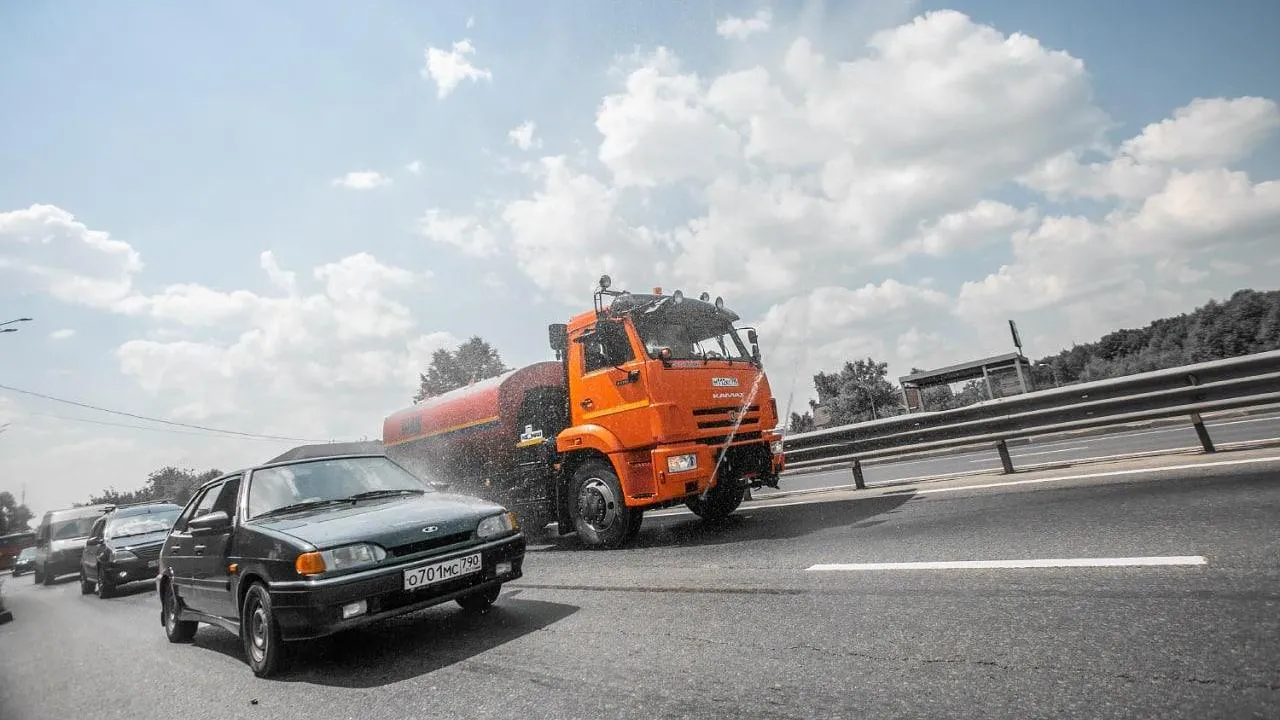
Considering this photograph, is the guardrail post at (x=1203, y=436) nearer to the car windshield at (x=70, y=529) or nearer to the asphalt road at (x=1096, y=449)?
the asphalt road at (x=1096, y=449)

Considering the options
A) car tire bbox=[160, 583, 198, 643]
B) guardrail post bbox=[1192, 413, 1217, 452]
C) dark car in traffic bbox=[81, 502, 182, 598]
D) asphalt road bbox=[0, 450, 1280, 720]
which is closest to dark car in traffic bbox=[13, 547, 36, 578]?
dark car in traffic bbox=[81, 502, 182, 598]

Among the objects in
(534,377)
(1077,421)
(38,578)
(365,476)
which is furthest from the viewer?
(38,578)

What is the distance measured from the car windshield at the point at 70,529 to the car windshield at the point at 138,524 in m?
7.17

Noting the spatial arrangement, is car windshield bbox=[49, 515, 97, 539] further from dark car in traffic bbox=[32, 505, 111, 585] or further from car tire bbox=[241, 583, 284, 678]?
car tire bbox=[241, 583, 284, 678]

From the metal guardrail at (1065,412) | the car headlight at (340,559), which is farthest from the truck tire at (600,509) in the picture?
the metal guardrail at (1065,412)

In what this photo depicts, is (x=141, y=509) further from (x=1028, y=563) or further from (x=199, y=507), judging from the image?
(x=1028, y=563)

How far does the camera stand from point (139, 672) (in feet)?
16.2

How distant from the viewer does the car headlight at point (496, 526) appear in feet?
15.4

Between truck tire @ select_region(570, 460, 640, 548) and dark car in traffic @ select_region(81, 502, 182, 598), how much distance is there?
866cm

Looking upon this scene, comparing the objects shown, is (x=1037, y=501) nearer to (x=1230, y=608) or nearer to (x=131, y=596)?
(x=1230, y=608)

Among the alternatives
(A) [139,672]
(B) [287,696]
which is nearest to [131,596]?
(A) [139,672]

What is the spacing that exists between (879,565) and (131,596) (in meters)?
13.2

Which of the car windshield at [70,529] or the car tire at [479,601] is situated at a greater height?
the car windshield at [70,529]

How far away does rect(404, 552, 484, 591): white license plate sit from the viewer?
13.5ft
